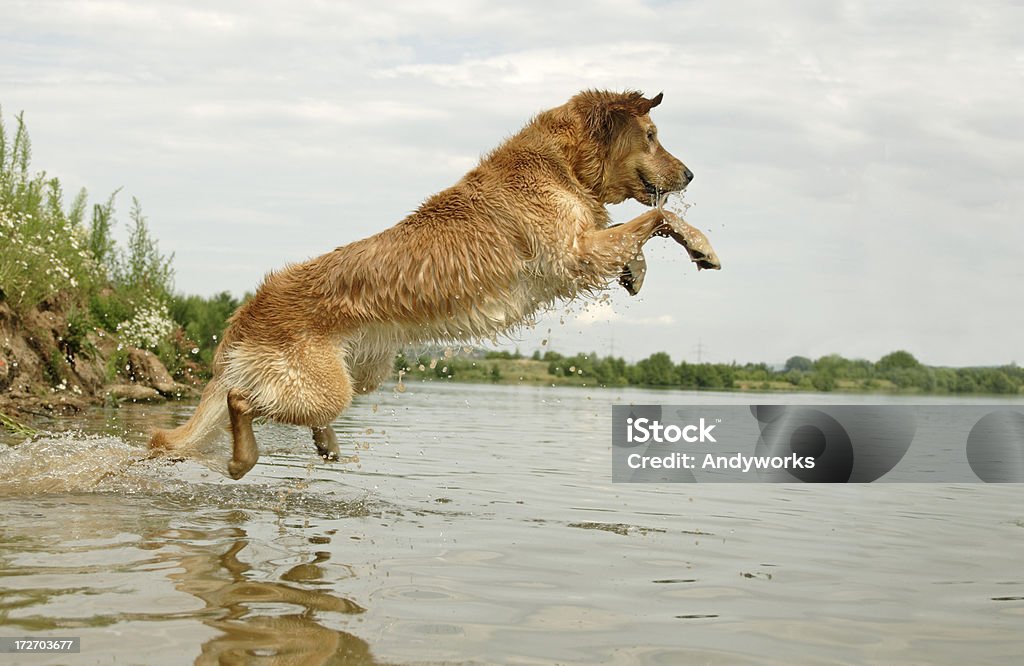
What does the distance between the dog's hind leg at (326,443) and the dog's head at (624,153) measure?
291 cm

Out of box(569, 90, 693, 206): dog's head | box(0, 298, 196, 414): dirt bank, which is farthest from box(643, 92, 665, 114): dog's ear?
box(0, 298, 196, 414): dirt bank

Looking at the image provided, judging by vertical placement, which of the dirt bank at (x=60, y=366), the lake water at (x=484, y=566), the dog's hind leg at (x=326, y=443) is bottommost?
the lake water at (x=484, y=566)

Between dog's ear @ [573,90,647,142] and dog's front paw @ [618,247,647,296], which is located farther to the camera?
dog's ear @ [573,90,647,142]

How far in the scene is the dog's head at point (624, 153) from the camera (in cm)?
705

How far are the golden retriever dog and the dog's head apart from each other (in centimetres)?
2

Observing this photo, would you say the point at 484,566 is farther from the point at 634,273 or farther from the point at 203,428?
the point at 203,428

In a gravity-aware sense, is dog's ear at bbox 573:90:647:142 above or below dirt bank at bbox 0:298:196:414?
above

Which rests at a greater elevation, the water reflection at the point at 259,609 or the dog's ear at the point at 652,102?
the dog's ear at the point at 652,102

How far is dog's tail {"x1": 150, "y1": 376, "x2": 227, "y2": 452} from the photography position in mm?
7125

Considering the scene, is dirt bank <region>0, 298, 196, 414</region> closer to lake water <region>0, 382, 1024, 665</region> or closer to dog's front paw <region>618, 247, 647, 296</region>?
lake water <region>0, 382, 1024, 665</region>

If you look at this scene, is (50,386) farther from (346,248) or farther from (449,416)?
(346,248)

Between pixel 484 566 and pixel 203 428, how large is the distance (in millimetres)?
2828

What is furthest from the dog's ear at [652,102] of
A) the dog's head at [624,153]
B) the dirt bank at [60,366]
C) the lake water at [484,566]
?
the dirt bank at [60,366]

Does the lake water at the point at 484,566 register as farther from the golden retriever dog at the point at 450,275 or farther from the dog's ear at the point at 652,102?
the dog's ear at the point at 652,102
